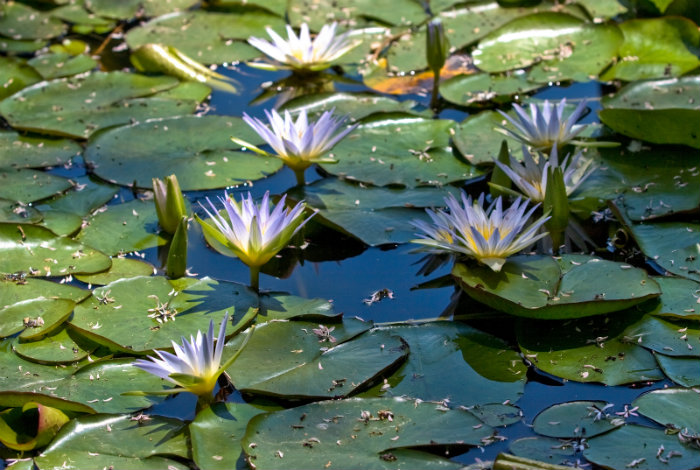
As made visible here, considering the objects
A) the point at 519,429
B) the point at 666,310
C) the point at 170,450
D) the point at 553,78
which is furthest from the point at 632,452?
the point at 553,78

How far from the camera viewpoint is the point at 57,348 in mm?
2785

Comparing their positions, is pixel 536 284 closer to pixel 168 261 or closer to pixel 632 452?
pixel 632 452

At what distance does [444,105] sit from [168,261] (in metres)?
1.94

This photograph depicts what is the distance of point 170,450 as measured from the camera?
2.39m

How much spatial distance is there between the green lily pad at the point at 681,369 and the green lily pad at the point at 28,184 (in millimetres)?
2606

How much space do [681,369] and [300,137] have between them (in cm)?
175

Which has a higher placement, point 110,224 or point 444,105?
point 444,105

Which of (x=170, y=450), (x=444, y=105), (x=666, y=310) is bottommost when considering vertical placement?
(x=170, y=450)

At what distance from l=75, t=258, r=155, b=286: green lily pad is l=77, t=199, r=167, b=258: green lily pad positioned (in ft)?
0.30

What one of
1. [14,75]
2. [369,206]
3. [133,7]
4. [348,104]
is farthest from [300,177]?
[133,7]

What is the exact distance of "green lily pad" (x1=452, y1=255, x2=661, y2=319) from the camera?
2.74 m

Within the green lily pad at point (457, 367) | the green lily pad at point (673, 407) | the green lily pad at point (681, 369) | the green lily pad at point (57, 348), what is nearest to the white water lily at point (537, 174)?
the green lily pad at point (457, 367)

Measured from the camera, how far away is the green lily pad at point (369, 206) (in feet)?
10.8

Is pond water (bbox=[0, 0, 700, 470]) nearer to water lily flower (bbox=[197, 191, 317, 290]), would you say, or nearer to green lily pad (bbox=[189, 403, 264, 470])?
green lily pad (bbox=[189, 403, 264, 470])
